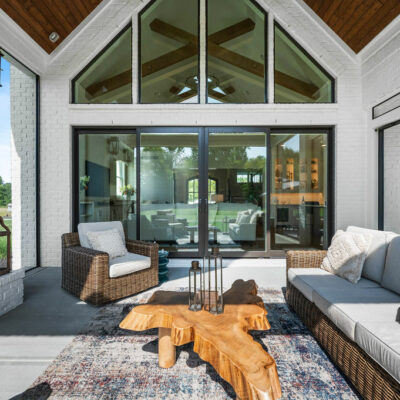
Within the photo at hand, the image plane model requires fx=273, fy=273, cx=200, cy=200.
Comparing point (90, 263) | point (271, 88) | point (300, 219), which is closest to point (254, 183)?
point (300, 219)

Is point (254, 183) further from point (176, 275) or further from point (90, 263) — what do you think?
point (90, 263)

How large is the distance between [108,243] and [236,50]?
3925 millimetres

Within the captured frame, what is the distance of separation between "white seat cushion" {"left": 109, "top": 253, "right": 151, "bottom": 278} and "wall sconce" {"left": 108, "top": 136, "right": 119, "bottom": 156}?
3042 millimetres

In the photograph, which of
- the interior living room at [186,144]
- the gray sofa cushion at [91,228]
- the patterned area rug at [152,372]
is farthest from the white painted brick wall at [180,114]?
the patterned area rug at [152,372]

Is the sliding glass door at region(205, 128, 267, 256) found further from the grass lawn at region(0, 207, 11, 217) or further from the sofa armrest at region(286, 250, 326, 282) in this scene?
the grass lawn at region(0, 207, 11, 217)

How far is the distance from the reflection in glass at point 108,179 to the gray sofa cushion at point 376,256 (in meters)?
3.54

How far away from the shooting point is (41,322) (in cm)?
251

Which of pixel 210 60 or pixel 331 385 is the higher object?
pixel 210 60

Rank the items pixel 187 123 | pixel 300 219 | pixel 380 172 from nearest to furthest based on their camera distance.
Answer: pixel 380 172
pixel 187 123
pixel 300 219

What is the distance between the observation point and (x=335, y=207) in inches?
181

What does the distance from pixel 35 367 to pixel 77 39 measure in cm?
470

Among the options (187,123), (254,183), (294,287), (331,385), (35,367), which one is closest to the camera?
(331,385)

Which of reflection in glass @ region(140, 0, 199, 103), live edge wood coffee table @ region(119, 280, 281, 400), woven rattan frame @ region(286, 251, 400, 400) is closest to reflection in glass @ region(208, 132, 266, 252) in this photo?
reflection in glass @ region(140, 0, 199, 103)

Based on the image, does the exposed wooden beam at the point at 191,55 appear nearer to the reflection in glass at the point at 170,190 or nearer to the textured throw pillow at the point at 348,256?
the reflection in glass at the point at 170,190
